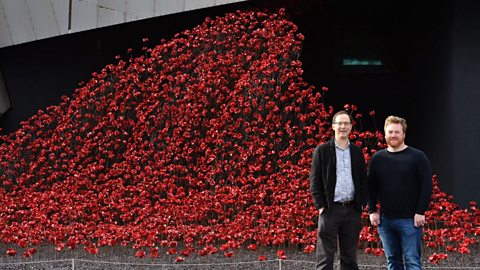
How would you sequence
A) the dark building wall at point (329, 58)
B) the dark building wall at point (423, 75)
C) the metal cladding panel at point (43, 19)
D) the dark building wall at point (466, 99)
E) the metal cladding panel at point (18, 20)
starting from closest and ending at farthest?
1. the dark building wall at point (466, 99)
2. the dark building wall at point (423, 75)
3. the metal cladding panel at point (43, 19)
4. the metal cladding panel at point (18, 20)
5. the dark building wall at point (329, 58)

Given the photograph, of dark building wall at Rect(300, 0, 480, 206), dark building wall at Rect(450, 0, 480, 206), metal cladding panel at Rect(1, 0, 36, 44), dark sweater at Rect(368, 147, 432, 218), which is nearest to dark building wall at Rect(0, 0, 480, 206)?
dark building wall at Rect(300, 0, 480, 206)

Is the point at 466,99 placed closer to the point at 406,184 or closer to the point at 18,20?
the point at 406,184

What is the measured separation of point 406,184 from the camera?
519cm

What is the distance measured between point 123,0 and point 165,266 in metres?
4.95

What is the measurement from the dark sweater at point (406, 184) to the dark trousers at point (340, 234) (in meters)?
0.30

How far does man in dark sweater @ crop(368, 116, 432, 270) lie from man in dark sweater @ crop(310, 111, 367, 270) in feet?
0.66

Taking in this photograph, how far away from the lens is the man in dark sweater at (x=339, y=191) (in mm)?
5391

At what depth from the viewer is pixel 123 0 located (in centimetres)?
1063

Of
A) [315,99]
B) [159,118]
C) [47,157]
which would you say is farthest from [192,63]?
[47,157]

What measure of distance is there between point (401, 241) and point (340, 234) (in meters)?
0.49

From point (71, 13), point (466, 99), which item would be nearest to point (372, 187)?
point (466, 99)

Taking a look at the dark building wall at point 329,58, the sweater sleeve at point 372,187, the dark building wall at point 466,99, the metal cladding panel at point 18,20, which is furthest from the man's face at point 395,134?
the metal cladding panel at point 18,20

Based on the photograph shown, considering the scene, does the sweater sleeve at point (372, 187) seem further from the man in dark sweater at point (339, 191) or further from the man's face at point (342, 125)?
the man's face at point (342, 125)

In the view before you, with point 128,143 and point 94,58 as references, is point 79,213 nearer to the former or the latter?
point 128,143
